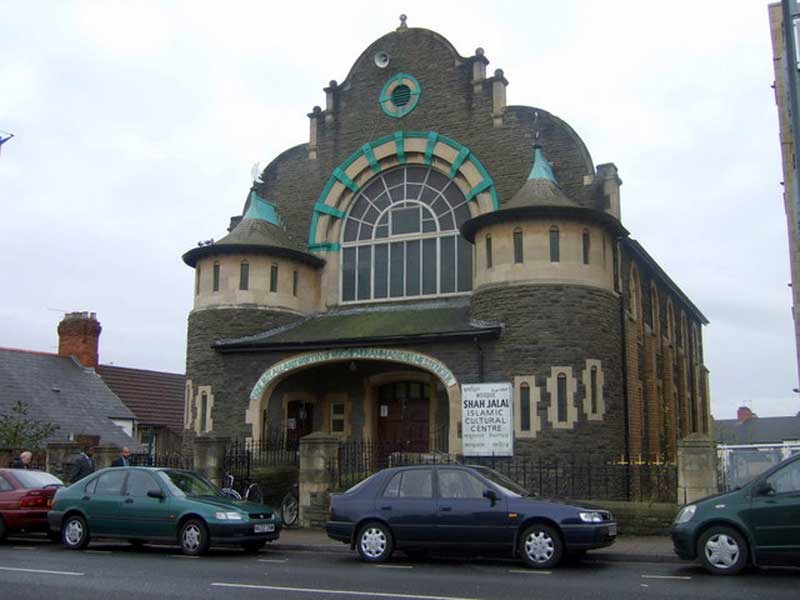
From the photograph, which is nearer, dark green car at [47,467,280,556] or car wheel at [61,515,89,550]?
dark green car at [47,467,280,556]

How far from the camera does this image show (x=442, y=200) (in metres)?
24.9

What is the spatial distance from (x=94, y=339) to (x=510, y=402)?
24897 mm

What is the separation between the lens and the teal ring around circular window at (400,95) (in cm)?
2533

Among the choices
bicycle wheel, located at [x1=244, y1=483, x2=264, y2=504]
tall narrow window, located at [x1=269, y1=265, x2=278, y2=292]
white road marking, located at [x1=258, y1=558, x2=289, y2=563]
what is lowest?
white road marking, located at [x1=258, y1=558, x2=289, y2=563]

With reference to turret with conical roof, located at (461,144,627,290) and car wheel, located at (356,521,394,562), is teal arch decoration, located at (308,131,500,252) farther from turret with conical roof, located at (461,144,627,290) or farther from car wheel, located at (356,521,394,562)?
car wheel, located at (356,521,394,562)

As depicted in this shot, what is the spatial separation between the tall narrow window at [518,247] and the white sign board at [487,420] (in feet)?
10.8

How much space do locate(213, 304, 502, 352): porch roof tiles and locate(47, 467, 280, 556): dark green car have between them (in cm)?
790

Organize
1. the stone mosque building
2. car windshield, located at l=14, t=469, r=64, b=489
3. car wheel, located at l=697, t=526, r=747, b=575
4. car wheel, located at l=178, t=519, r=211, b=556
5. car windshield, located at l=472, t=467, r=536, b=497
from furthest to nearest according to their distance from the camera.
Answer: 1. the stone mosque building
2. car windshield, located at l=14, t=469, r=64, b=489
3. car wheel, located at l=178, t=519, r=211, b=556
4. car windshield, located at l=472, t=467, r=536, b=497
5. car wheel, located at l=697, t=526, r=747, b=575

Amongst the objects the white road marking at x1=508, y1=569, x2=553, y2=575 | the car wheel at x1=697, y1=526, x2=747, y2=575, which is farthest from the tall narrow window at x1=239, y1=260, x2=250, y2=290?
the car wheel at x1=697, y1=526, x2=747, y2=575

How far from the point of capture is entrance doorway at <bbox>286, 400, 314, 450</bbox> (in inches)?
965

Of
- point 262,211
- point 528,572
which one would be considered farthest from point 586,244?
point 528,572

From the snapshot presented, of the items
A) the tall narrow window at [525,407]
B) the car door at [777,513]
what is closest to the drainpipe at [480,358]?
the tall narrow window at [525,407]

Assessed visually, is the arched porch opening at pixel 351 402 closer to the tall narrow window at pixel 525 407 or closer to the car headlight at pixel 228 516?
the tall narrow window at pixel 525 407

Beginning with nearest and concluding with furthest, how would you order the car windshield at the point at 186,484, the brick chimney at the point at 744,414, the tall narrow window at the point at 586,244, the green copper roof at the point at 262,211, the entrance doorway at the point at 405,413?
the car windshield at the point at 186,484, the tall narrow window at the point at 586,244, the entrance doorway at the point at 405,413, the green copper roof at the point at 262,211, the brick chimney at the point at 744,414
